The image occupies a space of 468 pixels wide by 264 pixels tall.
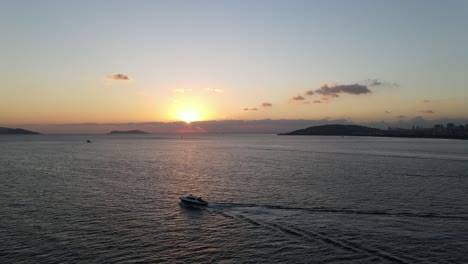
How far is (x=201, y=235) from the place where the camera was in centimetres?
3962

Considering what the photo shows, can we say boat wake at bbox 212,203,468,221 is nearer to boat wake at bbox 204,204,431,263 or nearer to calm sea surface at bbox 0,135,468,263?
calm sea surface at bbox 0,135,468,263

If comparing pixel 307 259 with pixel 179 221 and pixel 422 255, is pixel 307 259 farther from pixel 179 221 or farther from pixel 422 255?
pixel 179 221

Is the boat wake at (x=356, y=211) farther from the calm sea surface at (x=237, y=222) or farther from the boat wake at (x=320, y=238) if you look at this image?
the boat wake at (x=320, y=238)

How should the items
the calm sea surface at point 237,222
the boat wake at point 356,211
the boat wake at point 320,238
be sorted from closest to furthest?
1. the boat wake at point 320,238
2. the calm sea surface at point 237,222
3. the boat wake at point 356,211

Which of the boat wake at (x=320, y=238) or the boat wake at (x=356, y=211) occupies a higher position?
the boat wake at (x=356, y=211)

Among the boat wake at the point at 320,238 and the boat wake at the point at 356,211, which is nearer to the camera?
the boat wake at the point at 320,238

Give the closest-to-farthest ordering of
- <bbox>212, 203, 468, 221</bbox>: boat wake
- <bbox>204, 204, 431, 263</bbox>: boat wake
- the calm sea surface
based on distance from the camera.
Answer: <bbox>204, 204, 431, 263</bbox>: boat wake < the calm sea surface < <bbox>212, 203, 468, 221</bbox>: boat wake

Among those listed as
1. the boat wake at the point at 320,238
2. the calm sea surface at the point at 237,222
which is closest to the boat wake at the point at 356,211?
the calm sea surface at the point at 237,222

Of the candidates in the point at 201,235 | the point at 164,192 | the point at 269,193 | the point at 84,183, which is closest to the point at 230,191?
the point at 269,193

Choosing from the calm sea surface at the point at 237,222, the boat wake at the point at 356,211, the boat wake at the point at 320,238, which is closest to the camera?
the boat wake at the point at 320,238

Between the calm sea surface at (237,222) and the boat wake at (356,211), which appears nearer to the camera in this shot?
the calm sea surface at (237,222)

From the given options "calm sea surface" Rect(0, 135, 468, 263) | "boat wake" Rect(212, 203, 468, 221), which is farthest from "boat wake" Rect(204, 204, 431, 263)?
"boat wake" Rect(212, 203, 468, 221)

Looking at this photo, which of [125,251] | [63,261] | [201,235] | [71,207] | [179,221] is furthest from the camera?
[71,207]

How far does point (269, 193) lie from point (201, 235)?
1065 inches
